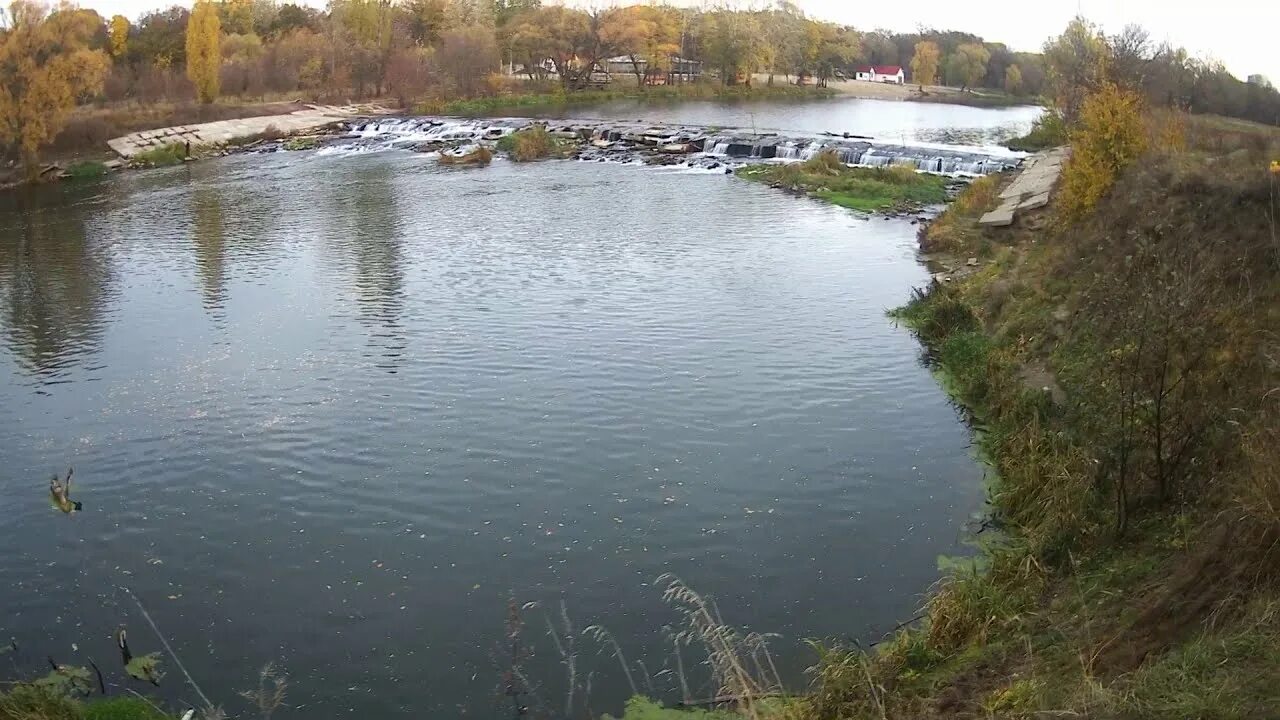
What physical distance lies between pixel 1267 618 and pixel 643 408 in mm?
8662

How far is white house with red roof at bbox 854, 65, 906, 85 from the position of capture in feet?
370

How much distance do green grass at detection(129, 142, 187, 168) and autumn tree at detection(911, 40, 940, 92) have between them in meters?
80.1

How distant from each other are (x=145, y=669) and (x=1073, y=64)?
3622 cm

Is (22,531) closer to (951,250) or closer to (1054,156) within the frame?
(951,250)

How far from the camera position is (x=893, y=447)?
1250 cm

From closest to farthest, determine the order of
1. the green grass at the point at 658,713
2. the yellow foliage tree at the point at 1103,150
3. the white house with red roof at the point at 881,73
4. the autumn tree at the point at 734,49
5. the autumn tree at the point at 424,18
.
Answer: the green grass at the point at 658,713
the yellow foliage tree at the point at 1103,150
the autumn tree at the point at 734,49
the autumn tree at the point at 424,18
the white house with red roof at the point at 881,73

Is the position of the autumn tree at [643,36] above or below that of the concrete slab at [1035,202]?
above

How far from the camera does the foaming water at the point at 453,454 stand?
8.92m

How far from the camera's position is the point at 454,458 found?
Answer: 39.9 feet

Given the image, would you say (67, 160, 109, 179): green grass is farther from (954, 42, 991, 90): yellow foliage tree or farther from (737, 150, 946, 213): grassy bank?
(954, 42, 991, 90): yellow foliage tree

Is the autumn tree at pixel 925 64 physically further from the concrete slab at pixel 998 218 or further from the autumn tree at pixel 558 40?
the concrete slab at pixel 998 218

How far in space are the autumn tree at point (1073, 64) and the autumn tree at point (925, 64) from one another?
67070mm

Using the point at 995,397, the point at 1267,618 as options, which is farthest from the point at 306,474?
the point at 1267,618

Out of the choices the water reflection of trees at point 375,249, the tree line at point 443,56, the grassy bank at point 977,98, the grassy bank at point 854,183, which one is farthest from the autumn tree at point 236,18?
the grassy bank at point 854,183
